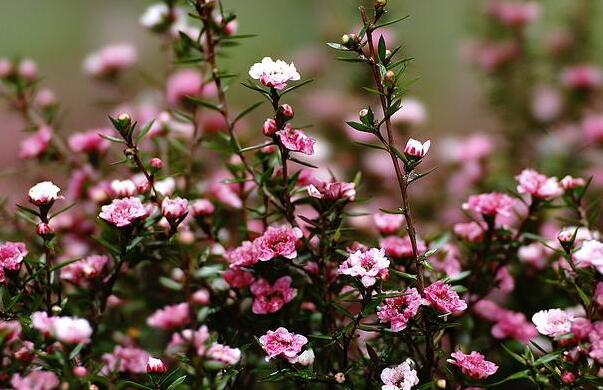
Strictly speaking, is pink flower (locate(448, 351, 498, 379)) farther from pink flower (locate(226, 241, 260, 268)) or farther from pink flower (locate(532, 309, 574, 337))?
pink flower (locate(226, 241, 260, 268))

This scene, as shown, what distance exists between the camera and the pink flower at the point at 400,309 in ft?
2.35

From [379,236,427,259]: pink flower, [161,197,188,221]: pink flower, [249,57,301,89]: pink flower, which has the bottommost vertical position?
[379,236,427,259]: pink flower

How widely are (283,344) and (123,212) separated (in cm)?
24

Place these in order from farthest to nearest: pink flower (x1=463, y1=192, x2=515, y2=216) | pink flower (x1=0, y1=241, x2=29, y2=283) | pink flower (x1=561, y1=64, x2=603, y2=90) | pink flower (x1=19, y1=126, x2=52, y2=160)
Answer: pink flower (x1=561, y1=64, x2=603, y2=90)
pink flower (x1=19, y1=126, x2=52, y2=160)
pink flower (x1=463, y1=192, x2=515, y2=216)
pink flower (x1=0, y1=241, x2=29, y2=283)

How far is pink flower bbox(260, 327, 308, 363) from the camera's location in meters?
0.72

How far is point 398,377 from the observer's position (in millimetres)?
721

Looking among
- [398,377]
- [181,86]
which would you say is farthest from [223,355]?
[181,86]

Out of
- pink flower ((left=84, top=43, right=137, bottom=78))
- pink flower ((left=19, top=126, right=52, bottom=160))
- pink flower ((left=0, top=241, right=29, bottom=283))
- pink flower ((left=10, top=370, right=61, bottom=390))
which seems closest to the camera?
pink flower ((left=10, top=370, right=61, bottom=390))

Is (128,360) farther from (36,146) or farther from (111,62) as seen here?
(111,62)

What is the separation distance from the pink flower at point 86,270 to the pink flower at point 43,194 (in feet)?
0.34

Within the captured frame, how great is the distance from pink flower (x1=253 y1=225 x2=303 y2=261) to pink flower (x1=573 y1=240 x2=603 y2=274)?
0.32 metres

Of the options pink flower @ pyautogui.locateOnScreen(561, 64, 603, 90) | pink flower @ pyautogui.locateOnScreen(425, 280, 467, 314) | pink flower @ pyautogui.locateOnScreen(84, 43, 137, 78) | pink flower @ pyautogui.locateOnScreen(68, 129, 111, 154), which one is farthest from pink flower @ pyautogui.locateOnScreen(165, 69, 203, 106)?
pink flower @ pyautogui.locateOnScreen(561, 64, 603, 90)

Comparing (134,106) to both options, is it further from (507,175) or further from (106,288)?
(507,175)

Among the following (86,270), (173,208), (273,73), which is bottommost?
(86,270)
